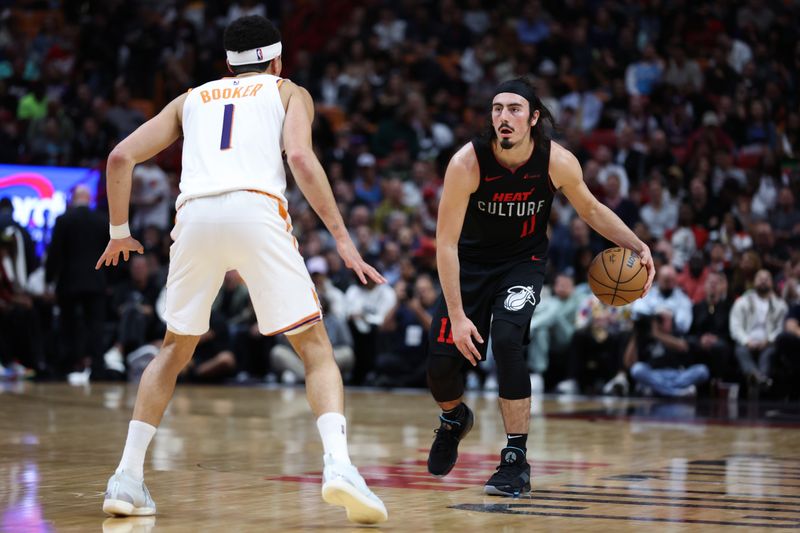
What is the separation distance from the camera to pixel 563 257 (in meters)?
15.2

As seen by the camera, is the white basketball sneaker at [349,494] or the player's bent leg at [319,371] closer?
the white basketball sneaker at [349,494]

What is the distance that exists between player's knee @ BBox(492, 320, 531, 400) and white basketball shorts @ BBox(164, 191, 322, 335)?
122 cm

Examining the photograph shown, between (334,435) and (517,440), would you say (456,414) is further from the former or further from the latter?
(334,435)

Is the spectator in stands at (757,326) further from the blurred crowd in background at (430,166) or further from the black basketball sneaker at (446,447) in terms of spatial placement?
the black basketball sneaker at (446,447)

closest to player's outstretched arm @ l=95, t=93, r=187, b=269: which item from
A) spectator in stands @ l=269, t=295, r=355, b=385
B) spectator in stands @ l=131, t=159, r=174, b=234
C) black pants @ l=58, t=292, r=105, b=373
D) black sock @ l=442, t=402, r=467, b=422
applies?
black sock @ l=442, t=402, r=467, b=422

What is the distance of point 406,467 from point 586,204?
1843 millimetres

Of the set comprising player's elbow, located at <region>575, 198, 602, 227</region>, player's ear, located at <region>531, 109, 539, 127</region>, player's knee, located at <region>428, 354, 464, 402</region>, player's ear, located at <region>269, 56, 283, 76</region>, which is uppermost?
player's ear, located at <region>269, 56, 283, 76</region>

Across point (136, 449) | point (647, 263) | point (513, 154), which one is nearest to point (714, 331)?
point (647, 263)

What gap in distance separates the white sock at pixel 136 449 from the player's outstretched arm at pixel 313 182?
1089mm

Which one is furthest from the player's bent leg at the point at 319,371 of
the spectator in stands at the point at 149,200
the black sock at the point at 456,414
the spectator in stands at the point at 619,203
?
the spectator in stands at the point at 149,200

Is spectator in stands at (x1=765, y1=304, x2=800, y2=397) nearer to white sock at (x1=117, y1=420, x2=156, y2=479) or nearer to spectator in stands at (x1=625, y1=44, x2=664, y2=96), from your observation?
spectator in stands at (x1=625, y1=44, x2=664, y2=96)

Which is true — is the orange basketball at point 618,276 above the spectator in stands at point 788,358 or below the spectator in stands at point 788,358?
above

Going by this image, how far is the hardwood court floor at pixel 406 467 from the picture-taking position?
16.7 ft

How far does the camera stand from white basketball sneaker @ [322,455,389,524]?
4.70 metres
